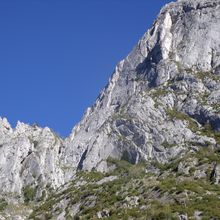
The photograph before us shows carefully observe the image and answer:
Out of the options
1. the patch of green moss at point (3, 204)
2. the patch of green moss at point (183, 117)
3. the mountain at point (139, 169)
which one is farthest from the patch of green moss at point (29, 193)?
the patch of green moss at point (183, 117)

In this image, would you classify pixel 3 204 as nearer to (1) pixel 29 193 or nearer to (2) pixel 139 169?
(1) pixel 29 193

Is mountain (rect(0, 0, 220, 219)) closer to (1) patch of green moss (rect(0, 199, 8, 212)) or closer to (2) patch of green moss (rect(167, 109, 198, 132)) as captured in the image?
(2) patch of green moss (rect(167, 109, 198, 132))

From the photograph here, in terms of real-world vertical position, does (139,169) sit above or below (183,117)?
below

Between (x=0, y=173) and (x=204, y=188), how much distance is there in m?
91.5

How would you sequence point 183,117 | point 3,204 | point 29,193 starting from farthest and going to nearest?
point 29,193, point 183,117, point 3,204

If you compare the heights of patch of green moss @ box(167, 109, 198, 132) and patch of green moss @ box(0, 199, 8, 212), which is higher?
patch of green moss @ box(167, 109, 198, 132)

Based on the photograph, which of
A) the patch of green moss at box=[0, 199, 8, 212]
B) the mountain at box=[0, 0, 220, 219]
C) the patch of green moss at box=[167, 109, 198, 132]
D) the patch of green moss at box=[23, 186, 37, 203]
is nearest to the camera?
the mountain at box=[0, 0, 220, 219]

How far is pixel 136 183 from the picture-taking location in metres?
153

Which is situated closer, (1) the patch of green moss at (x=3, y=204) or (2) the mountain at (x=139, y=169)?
(2) the mountain at (x=139, y=169)

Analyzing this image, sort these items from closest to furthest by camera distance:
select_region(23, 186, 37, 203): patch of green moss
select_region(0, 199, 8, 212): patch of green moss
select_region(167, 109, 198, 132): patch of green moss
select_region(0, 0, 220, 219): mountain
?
select_region(0, 0, 220, 219): mountain → select_region(0, 199, 8, 212): patch of green moss → select_region(167, 109, 198, 132): patch of green moss → select_region(23, 186, 37, 203): patch of green moss


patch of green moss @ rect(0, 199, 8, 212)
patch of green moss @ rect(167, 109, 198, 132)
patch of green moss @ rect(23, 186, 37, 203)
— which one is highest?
patch of green moss @ rect(167, 109, 198, 132)

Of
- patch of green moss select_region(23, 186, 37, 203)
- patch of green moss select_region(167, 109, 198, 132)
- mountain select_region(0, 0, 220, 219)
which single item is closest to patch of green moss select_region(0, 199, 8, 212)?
mountain select_region(0, 0, 220, 219)

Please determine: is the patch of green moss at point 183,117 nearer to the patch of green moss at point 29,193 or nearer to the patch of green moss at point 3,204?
the patch of green moss at point 29,193

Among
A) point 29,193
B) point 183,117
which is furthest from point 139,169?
point 29,193
